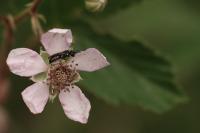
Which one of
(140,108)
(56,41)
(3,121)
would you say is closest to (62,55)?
(56,41)

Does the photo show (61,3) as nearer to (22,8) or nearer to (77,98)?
(22,8)

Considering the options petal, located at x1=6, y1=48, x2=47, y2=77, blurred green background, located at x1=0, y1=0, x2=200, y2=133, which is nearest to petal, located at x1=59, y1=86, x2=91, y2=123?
petal, located at x1=6, y1=48, x2=47, y2=77

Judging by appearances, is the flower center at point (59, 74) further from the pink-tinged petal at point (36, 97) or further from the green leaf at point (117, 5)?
Answer: the green leaf at point (117, 5)

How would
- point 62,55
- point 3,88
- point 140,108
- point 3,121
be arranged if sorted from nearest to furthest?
point 62,55 < point 3,88 < point 3,121 < point 140,108

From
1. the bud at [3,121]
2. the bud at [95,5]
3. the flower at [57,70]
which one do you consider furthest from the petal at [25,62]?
the bud at [3,121]

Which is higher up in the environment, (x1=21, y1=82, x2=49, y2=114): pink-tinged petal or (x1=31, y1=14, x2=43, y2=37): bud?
(x1=31, y1=14, x2=43, y2=37): bud

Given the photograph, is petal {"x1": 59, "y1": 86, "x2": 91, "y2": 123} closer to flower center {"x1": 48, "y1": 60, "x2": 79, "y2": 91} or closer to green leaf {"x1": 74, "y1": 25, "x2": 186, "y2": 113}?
flower center {"x1": 48, "y1": 60, "x2": 79, "y2": 91}

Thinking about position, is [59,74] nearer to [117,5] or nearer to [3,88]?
[3,88]
